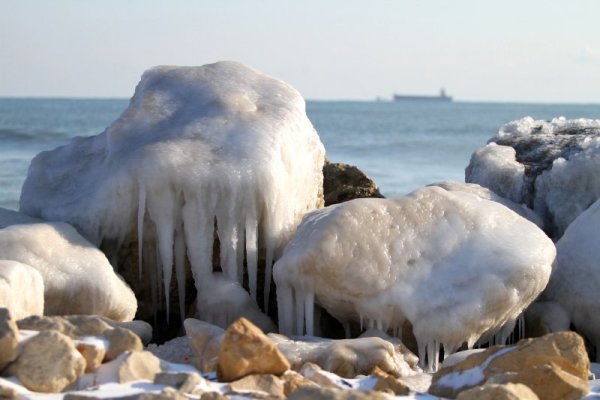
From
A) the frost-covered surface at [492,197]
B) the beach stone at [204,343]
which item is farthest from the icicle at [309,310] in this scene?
the frost-covered surface at [492,197]

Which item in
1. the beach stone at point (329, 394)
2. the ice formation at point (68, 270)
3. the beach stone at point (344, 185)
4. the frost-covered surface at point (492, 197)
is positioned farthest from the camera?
the beach stone at point (344, 185)

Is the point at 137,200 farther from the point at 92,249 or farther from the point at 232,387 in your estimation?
the point at 232,387

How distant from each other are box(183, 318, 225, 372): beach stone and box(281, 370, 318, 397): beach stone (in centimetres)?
31

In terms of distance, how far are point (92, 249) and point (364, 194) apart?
216 centimetres

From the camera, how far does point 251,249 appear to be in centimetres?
602

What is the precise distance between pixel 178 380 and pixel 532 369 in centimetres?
138

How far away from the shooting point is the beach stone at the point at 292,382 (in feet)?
14.1

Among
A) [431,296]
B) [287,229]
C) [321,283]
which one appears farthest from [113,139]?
[431,296]

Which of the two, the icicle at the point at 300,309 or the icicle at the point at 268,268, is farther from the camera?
the icicle at the point at 268,268

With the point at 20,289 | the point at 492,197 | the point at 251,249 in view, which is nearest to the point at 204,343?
the point at 20,289

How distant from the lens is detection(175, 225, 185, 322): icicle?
19.9 feet

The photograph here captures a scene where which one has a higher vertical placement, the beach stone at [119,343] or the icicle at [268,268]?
the beach stone at [119,343]

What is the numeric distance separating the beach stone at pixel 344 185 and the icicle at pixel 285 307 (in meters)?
1.52

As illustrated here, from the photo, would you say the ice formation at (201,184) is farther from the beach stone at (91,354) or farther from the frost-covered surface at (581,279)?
the beach stone at (91,354)
